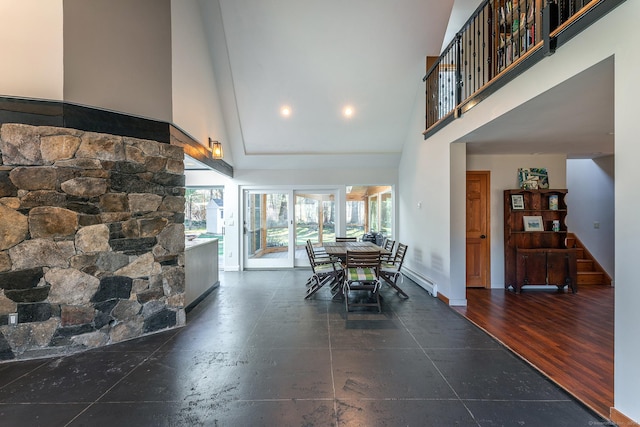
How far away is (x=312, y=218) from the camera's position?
6758 millimetres

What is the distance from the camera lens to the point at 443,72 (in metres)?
4.50

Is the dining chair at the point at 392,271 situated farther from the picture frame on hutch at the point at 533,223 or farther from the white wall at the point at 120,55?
the white wall at the point at 120,55

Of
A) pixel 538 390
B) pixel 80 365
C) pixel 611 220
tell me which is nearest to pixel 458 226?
pixel 538 390

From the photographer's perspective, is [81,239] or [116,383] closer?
[116,383]

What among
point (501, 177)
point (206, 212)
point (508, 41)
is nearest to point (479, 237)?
point (501, 177)

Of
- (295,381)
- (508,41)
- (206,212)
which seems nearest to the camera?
(295,381)

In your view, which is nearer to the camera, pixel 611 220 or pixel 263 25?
pixel 263 25

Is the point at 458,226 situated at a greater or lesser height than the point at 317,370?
greater

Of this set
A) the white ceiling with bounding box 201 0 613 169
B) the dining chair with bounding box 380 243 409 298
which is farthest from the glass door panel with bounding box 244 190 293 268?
the dining chair with bounding box 380 243 409 298

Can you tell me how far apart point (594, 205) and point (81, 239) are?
26.2 feet

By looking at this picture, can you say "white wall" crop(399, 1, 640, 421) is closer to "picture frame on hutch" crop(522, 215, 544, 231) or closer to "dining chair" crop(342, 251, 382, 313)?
"dining chair" crop(342, 251, 382, 313)

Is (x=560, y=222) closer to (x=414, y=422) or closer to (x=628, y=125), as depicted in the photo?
(x=628, y=125)

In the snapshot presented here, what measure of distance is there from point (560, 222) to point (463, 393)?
166 inches

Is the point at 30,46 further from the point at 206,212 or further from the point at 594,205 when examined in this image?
the point at 594,205
